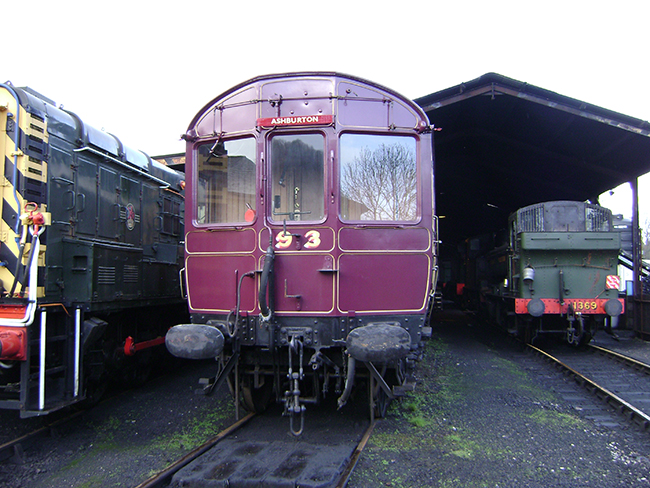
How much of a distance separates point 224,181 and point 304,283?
4.71 ft

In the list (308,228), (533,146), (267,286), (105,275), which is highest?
(533,146)

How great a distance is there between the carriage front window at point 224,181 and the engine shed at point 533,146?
19.7 ft

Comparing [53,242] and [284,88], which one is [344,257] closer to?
[284,88]

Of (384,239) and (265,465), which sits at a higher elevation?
(384,239)

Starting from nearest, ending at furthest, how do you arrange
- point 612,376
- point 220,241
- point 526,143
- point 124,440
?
point 220,241, point 124,440, point 612,376, point 526,143

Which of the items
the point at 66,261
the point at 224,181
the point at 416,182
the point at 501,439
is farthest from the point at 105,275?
the point at 501,439

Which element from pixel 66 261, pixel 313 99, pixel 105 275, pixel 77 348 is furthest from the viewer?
pixel 105 275

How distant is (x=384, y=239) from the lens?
443cm

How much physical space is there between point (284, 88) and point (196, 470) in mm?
3703

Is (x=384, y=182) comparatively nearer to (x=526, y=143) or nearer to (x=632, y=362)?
(x=632, y=362)

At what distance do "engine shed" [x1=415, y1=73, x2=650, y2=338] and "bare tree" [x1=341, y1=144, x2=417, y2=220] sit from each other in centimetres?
553

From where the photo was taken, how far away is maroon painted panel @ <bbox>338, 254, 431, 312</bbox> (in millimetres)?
4336

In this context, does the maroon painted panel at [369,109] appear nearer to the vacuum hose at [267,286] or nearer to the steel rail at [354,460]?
the vacuum hose at [267,286]

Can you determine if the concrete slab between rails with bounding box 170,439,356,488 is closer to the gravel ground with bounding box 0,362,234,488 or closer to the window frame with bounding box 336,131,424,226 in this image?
the gravel ground with bounding box 0,362,234,488
